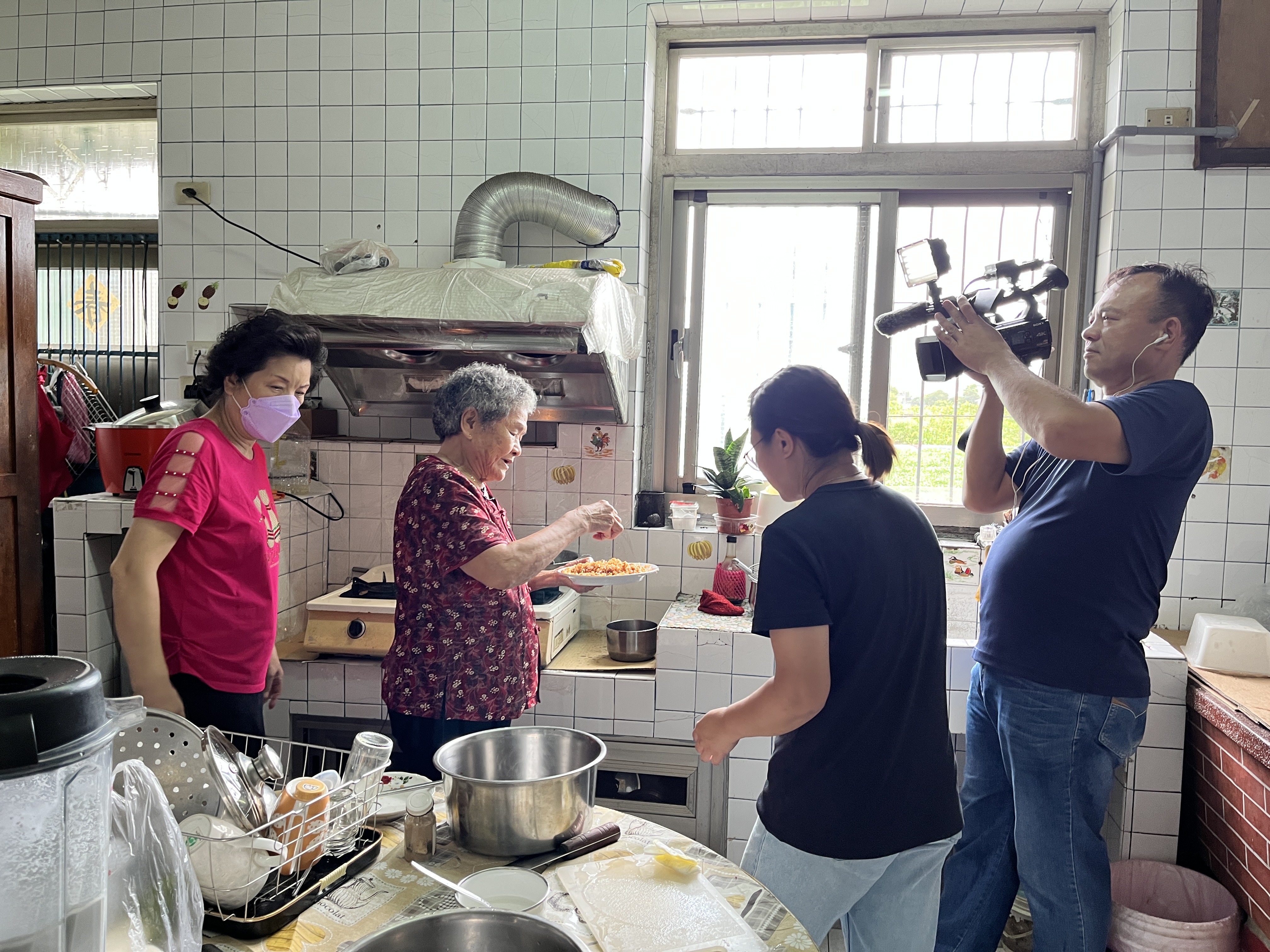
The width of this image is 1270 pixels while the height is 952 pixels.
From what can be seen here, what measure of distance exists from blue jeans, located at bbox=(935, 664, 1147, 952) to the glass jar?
1267mm

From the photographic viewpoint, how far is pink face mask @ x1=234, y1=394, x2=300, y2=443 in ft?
6.30

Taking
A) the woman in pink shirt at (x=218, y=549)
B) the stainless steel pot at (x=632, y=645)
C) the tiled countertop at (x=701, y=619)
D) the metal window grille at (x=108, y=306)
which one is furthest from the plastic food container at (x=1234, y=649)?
the metal window grille at (x=108, y=306)

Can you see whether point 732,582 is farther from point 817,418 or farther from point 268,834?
point 268,834

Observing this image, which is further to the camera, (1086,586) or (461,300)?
(461,300)

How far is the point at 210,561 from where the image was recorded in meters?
1.83

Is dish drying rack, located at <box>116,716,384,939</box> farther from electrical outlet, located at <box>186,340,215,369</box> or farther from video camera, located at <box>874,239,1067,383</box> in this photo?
electrical outlet, located at <box>186,340,215,369</box>

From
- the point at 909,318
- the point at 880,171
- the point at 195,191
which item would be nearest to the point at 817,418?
the point at 909,318

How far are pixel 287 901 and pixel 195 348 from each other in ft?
8.76

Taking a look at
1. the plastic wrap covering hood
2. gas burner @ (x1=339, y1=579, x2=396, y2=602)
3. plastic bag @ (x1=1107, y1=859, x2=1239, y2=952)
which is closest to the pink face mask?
the plastic wrap covering hood

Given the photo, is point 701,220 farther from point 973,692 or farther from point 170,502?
point 170,502

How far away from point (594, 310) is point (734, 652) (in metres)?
1.09

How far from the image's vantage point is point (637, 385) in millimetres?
3133

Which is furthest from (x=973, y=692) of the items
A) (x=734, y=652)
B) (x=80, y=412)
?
(x=80, y=412)

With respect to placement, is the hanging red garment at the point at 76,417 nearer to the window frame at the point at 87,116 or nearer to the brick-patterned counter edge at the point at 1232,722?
the window frame at the point at 87,116
